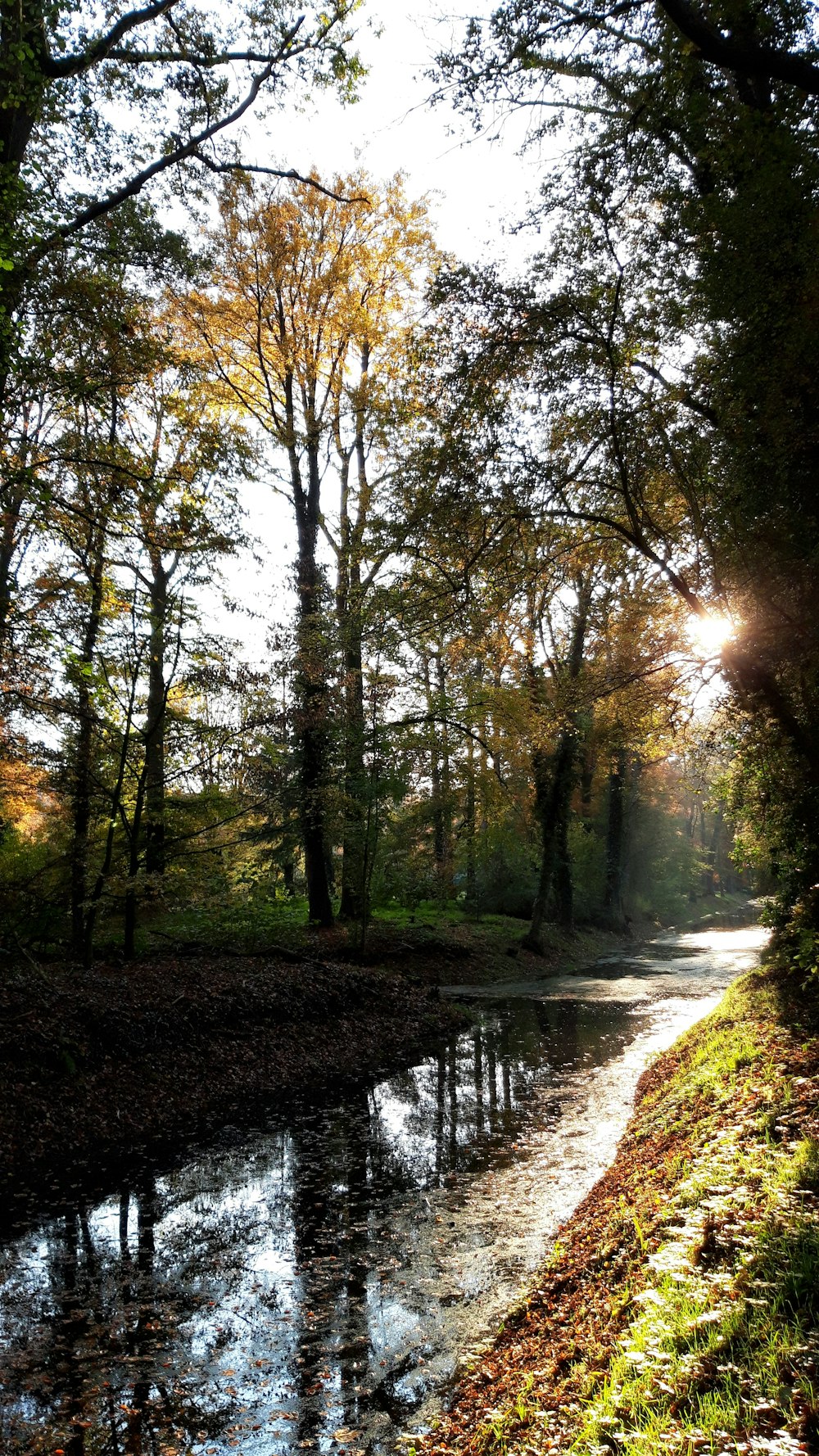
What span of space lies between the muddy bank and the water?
0.89 metres

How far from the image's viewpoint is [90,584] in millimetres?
12797

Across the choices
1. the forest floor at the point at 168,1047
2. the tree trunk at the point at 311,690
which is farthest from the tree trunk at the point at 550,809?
the forest floor at the point at 168,1047

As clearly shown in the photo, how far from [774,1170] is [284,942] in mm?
13987

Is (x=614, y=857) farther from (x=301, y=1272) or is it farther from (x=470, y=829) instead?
(x=301, y=1272)

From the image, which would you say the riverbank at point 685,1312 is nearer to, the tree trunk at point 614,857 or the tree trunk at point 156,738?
the tree trunk at point 156,738

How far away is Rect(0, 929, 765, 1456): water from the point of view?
4336mm

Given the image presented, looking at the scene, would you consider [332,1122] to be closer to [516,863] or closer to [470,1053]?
[470,1053]

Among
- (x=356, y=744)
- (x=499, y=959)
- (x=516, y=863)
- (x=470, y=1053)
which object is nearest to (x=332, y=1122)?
(x=470, y=1053)

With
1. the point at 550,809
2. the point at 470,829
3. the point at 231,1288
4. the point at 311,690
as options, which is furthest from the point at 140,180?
the point at 550,809

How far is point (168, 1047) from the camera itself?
11.1 m

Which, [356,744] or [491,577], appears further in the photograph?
[356,744]

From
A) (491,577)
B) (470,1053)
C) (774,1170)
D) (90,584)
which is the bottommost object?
(470,1053)

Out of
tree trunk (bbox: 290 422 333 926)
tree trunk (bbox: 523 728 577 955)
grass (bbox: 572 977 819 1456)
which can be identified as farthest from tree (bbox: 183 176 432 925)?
grass (bbox: 572 977 819 1456)

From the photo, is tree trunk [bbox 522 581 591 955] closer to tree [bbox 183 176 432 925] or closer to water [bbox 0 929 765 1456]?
tree [bbox 183 176 432 925]
